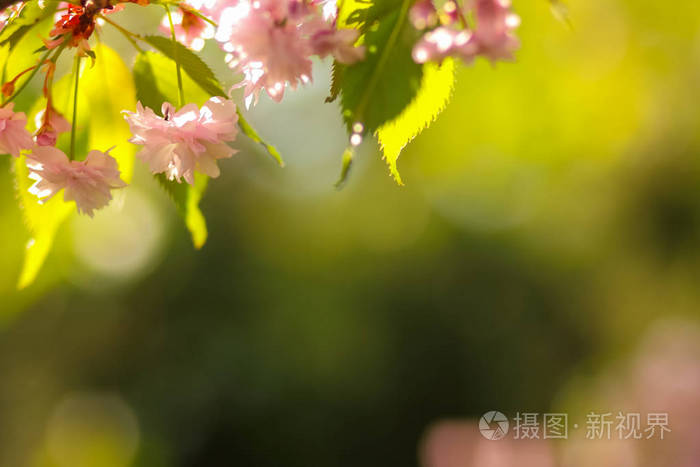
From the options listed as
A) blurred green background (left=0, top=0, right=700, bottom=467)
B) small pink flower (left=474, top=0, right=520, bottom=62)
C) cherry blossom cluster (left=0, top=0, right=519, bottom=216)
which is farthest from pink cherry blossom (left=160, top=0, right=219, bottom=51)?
blurred green background (left=0, top=0, right=700, bottom=467)

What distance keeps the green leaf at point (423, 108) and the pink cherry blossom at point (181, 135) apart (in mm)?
157

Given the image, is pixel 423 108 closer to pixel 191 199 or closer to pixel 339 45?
pixel 339 45

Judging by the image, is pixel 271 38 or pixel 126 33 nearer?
pixel 271 38

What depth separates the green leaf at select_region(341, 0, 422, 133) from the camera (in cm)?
46

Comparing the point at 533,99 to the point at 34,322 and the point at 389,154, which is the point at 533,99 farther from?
the point at 34,322

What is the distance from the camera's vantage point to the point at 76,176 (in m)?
0.63

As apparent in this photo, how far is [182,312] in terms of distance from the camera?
5.70m

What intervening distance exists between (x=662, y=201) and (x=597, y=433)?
59.5 inches

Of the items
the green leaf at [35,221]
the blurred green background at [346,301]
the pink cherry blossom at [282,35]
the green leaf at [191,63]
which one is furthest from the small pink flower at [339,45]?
the blurred green background at [346,301]

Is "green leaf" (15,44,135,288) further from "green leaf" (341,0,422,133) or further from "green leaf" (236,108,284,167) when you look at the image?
"green leaf" (341,0,422,133)

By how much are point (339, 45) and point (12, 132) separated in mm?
328

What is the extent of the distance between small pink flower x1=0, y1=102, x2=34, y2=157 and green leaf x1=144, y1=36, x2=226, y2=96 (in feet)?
0.46

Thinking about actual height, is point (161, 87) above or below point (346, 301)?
above

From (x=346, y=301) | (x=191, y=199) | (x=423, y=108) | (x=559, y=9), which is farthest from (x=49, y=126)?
(x=346, y=301)
